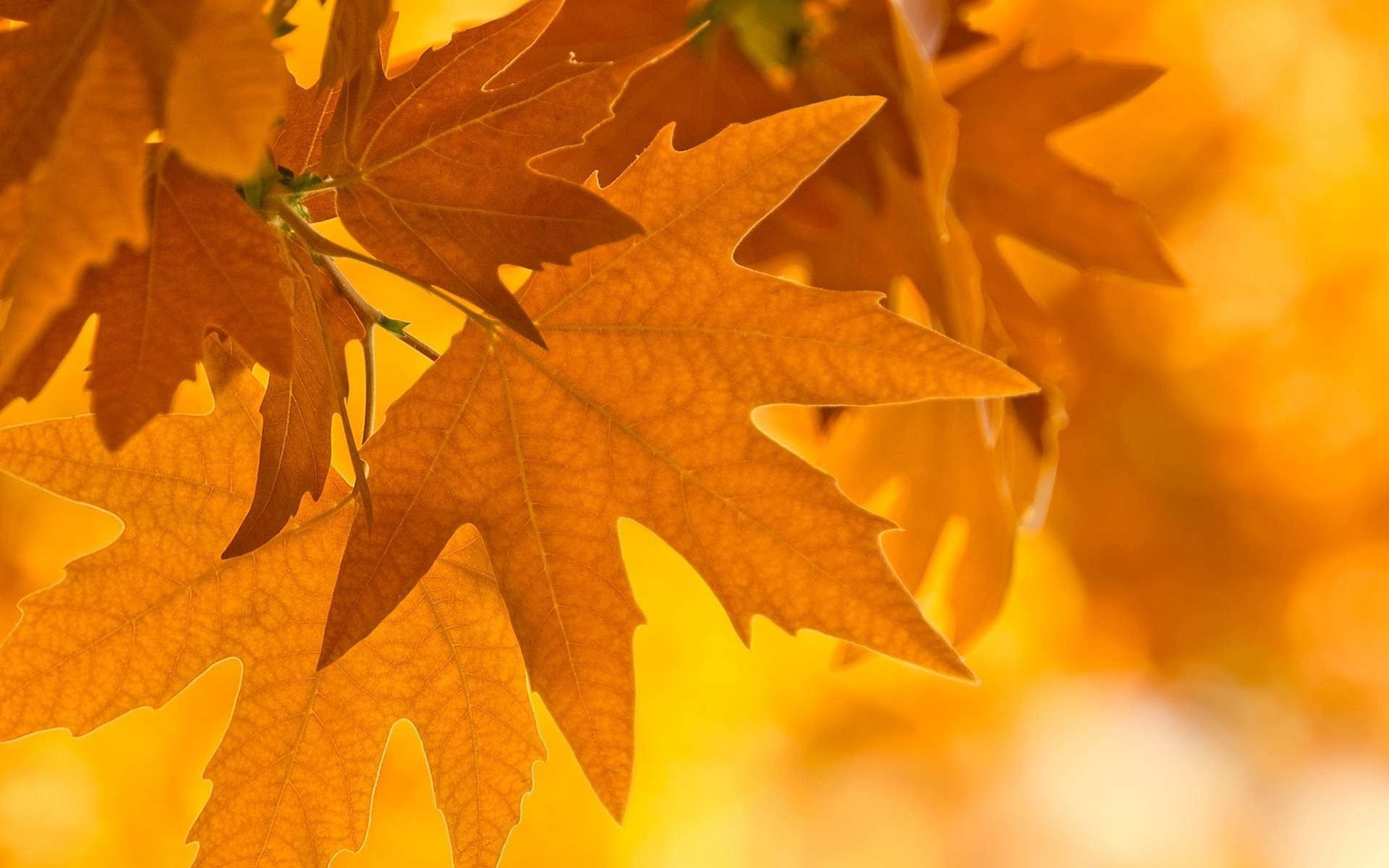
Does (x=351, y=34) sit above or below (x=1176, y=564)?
above

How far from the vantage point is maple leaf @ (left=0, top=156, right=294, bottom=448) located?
35cm

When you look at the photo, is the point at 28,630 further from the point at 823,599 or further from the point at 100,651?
the point at 823,599

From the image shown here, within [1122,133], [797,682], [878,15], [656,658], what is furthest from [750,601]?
[1122,133]

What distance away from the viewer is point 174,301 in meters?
0.37

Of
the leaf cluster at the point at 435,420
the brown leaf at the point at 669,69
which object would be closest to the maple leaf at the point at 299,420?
the leaf cluster at the point at 435,420

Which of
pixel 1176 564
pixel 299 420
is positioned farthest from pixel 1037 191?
pixel 1176 564

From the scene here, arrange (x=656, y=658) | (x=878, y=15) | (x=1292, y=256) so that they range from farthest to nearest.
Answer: (x=1292, y=256), (x=656, y=658), (x=878, y=15)

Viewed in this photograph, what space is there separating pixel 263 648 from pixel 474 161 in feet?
0.77

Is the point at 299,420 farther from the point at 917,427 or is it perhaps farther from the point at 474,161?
the point at 917,427

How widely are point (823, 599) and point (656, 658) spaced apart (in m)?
2.48

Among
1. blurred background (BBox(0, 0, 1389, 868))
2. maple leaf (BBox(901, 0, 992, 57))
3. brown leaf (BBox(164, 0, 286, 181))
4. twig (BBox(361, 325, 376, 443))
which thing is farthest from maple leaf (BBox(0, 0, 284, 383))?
blurred background (BBox(0, 0, 1389, 868))

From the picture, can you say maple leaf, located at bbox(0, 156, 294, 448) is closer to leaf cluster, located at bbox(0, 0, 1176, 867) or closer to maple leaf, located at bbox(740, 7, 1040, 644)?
leaf cluster, located at bbox(0, 0, 1176, 867)

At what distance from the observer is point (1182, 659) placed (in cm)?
360

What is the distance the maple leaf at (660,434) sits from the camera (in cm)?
45
